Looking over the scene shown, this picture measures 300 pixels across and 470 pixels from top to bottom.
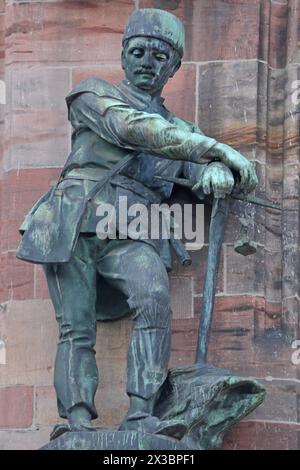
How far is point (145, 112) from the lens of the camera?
16531mm

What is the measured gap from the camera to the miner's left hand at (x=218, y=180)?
1628 cm

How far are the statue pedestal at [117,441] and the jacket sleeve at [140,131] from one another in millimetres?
1255

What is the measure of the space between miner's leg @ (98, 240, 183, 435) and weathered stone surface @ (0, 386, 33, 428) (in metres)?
0.73

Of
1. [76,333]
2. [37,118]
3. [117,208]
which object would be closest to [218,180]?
[117,208]

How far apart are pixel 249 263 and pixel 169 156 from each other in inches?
30.0

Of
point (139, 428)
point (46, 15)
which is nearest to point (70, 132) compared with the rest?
point (46, 15)

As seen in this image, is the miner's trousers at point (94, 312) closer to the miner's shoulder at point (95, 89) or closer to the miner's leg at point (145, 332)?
the miner's leg at point (145, 332)

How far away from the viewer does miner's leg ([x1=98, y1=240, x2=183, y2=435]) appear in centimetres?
1614

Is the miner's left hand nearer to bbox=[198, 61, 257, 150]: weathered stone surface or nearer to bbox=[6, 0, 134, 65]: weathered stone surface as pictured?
bbox=[198, 61, 257, 150]: weathered stone surface

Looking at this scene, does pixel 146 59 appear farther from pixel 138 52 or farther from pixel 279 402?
pixel 279 402

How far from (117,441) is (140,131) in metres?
1.39

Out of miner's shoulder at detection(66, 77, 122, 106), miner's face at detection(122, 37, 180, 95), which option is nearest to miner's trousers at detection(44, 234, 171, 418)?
miner's shoulder at detection(66, 77, 122, 106)
